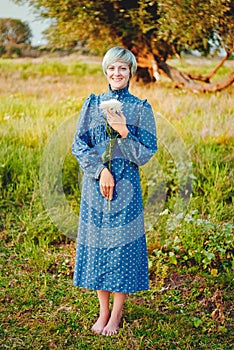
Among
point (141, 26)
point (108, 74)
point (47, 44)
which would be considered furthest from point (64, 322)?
point (47, 44)

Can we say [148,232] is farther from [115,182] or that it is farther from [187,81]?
[187,81]

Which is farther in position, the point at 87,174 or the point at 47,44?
the point at 47,44

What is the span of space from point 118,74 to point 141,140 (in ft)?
1.19

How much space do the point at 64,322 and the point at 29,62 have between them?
6170 mm

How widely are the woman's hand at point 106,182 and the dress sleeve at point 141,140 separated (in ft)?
0.46

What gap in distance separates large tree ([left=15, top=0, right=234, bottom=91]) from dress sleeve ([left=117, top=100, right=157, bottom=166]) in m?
4.10

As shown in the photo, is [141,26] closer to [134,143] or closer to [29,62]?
[29,62]

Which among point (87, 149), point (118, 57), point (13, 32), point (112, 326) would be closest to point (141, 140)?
point (87, 149)

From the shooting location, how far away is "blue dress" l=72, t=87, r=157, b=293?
2.95 m

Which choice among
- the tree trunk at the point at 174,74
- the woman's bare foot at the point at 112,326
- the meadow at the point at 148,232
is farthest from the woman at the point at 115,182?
the tree trunk at the point at 174,74

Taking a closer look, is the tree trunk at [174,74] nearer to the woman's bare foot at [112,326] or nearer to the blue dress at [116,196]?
the blue dress at [116,196]

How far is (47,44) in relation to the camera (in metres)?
8.62

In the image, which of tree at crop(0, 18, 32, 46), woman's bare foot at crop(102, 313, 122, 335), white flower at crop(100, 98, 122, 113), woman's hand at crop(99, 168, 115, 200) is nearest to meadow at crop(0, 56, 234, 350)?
woman's bare foot at crop(102, 313, 122, 335)

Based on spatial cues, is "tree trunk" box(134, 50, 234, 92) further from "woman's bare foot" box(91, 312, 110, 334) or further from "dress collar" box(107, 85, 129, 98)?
"woman's bare foot" box(91, 312, 110, 334)
